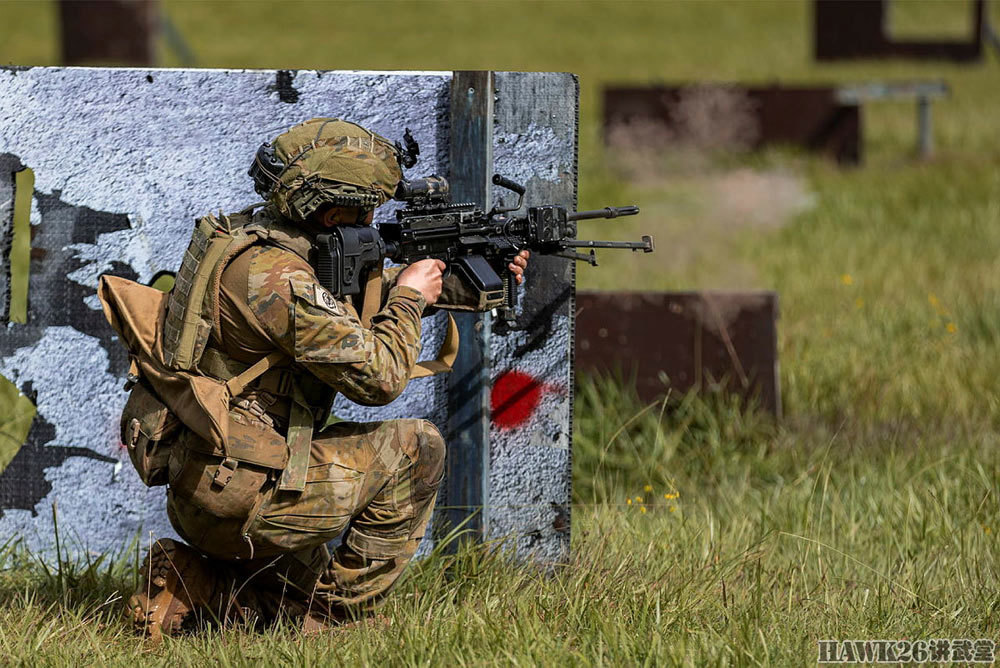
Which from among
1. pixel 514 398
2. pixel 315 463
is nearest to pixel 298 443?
pixel 315 463

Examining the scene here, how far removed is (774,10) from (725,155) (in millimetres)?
11518

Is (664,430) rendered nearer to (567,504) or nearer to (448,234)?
(567,504)

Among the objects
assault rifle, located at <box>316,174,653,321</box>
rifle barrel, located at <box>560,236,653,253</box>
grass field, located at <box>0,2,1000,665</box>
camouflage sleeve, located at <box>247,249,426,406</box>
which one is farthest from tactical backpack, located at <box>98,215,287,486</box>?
rifle barrel, located at <box>560,236,653,253</box>

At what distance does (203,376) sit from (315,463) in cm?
36

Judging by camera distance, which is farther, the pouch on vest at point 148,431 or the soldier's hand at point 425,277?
the soldier's hand at point 425,277

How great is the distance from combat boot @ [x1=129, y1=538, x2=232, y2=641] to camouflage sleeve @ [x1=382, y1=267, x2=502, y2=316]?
88 cm

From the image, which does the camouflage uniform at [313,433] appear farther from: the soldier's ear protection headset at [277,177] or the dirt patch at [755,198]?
the dirt patch at [755,198]

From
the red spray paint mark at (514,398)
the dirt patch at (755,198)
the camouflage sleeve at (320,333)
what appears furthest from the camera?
the dirt patch at (755,198)

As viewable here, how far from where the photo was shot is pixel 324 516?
10.1ft

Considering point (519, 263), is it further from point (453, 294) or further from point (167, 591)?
point (167, 591)

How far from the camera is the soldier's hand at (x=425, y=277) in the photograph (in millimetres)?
3102

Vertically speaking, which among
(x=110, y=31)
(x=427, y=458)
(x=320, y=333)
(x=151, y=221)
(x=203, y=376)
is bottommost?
(x=427, y=458)

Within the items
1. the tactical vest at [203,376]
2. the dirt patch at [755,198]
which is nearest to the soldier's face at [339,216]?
the tactical vest at [203,376]

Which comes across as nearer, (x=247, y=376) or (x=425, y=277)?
(x=247, y=376)
